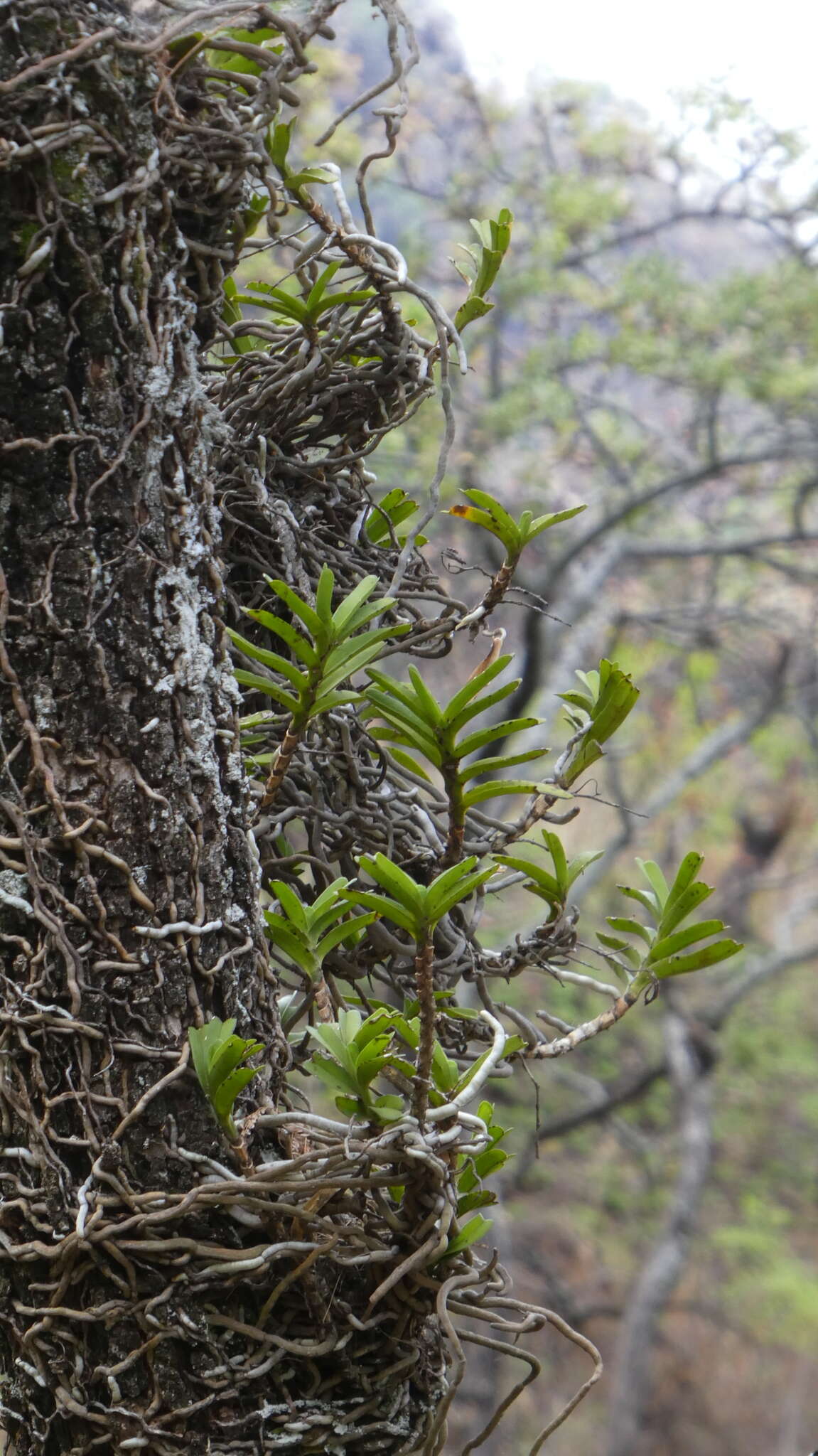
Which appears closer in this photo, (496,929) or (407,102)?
(407,102)

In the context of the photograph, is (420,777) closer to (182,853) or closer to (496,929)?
(182,853)

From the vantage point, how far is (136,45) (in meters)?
0.43

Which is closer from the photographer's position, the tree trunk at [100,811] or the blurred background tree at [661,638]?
the tree trunk at [100,811]

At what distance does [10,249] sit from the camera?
0.43 metres

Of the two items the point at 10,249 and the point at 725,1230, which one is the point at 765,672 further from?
the point at 10,249

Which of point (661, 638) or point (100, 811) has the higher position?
point (661, 638)

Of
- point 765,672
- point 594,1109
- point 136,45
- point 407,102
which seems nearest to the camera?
point 136,45

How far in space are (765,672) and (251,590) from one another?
4.61 metres

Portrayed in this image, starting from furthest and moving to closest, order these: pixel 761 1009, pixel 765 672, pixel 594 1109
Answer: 1. pixel 761 1009
2. pixel 765 672
3. pixel 594 1109

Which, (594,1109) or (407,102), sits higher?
(407,102)

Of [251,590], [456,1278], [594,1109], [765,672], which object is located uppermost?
[765,672]

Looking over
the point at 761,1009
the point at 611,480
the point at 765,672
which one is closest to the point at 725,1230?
the point at 761,1009

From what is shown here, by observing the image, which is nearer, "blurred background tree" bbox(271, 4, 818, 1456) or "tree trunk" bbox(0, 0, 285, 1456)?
"tree trunk" bbox(0, 0, 285, 1456)

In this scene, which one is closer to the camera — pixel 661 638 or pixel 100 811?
pixel 100 811
